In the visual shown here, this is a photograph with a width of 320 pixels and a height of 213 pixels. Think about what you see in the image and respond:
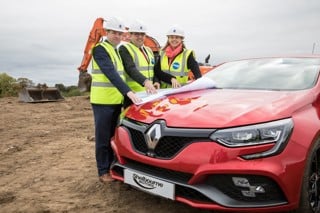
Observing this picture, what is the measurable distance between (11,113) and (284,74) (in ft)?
27.7

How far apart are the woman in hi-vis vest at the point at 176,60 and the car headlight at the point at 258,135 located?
2634mm

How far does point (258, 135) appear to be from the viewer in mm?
2791

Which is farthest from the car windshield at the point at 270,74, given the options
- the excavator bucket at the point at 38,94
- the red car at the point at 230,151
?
the excavator bucket at the point at 38,94

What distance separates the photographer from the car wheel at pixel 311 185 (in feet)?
9.53

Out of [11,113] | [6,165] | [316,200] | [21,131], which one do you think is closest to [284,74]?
[316,200]

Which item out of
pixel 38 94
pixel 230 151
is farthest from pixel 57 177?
pixel 38 94

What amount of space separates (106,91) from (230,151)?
189 cm

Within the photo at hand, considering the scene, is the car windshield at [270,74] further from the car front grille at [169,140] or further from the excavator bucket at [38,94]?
the excavator bucket at [38,94]

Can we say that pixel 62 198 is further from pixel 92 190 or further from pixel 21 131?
pixel 21 131

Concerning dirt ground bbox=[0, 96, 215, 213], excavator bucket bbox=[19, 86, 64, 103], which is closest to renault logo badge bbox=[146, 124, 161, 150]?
dirt ground bbox=[0, 96, 215, 213]

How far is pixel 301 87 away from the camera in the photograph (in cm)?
360

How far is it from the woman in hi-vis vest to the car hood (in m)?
1.70

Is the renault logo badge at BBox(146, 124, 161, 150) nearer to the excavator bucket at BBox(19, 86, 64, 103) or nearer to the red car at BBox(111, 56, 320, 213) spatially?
the red car at BBox(111, 56, 320, 213)

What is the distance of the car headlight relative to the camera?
2752 mm
